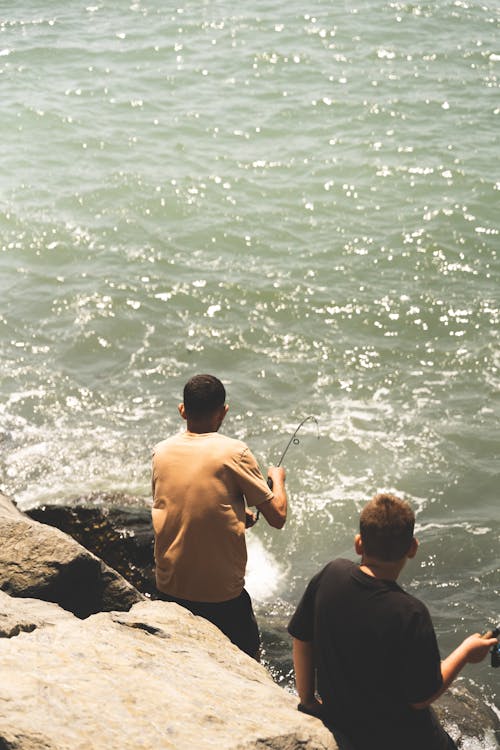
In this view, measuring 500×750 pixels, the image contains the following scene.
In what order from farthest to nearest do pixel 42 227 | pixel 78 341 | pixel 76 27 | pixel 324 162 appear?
pixel 76 27 < pixel 324 162 < pixel 42 227 < pixel 78 341

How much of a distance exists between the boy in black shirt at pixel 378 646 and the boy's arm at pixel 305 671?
0.20 feet

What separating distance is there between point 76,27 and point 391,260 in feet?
46.3

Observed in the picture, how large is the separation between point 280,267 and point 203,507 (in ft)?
32.2

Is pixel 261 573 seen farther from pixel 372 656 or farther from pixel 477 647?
pixel 372 656

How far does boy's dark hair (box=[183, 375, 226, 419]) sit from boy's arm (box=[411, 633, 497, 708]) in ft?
5.81

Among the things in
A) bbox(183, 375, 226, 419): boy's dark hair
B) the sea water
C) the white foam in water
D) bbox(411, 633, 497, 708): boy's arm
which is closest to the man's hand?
bbox(411, 633, 497, 708): boy's arm

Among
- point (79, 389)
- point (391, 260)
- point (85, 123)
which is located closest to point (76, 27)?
point (85, 123)

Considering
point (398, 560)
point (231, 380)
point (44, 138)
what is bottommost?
point (231, 380)

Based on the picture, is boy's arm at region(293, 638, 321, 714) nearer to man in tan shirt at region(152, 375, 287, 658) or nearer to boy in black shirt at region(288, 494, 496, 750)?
boy in black shirt at region(288, 494, 496, 750)

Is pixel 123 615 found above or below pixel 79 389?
above

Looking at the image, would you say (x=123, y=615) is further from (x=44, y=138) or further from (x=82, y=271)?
(x=44, y=138)

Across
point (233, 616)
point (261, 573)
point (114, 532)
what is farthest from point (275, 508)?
point (261, 573)

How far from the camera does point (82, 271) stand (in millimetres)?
15109

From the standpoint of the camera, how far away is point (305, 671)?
4488 mm
